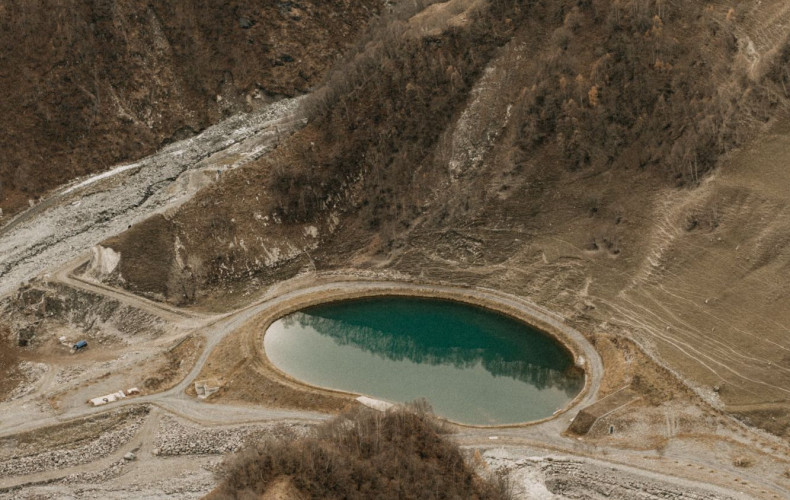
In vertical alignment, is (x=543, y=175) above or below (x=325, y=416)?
above

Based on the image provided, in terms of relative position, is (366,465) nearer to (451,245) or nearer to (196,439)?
(196,439)

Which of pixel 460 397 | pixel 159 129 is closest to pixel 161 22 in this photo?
pixel 159 129

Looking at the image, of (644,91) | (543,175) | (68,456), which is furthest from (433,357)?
(644,91)

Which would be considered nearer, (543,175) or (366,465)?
(366,465)

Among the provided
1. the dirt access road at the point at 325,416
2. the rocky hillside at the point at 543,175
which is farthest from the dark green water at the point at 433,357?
the rocky hillside at the point at 543,175

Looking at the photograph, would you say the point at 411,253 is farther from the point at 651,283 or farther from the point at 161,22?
the point at 161,22

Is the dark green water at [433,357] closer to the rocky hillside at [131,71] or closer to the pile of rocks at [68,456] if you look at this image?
the pile of rocks at [68,456]
